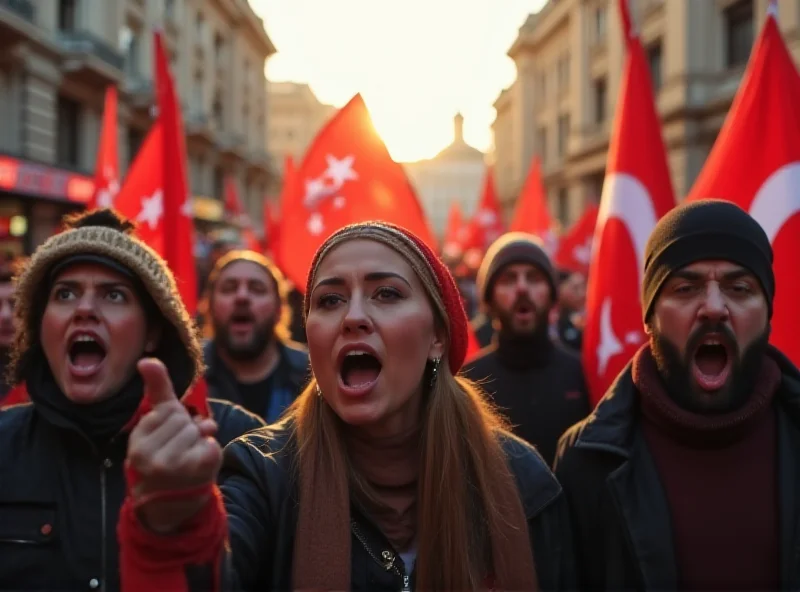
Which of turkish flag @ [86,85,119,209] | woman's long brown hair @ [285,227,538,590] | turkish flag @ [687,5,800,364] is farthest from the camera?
turkish flag @ [86,85,119,209]

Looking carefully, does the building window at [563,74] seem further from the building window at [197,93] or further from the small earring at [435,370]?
the small earring at [435,370]

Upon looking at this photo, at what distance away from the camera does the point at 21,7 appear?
1661 centimetres

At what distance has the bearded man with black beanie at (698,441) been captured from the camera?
2.05 meters

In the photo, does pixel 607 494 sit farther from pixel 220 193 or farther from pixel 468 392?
pixel 220 193

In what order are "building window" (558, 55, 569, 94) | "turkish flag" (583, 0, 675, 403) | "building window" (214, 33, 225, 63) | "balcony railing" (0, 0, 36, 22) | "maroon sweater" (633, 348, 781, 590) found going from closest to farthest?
"maroon sweater" (633, 348, 781, 590) < "turkish flag" (583, 0, 675, 403) < "balcony railing" (0, 0, 36, 22) < "building window" (214, 33, 225, 63) < "building window" (558, 55, 569, 94)

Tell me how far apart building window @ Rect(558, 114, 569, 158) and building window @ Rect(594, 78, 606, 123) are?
623 cm

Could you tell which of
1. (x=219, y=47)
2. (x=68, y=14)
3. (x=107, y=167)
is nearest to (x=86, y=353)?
(x=107, y=167)

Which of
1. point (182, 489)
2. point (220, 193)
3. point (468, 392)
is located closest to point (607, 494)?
point (468, 392)

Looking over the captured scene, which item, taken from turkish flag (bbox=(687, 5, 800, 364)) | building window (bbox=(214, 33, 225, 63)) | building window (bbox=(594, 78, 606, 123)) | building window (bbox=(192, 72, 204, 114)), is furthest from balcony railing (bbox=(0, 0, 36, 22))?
building window (bbox=(594, 78, 606, 123))

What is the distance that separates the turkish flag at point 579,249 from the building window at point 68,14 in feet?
52.2

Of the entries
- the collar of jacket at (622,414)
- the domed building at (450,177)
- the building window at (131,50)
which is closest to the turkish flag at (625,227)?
the collar of jacket at (622,414)

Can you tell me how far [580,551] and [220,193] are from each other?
36.1 meters

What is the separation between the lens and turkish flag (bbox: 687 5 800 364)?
3.14 metres

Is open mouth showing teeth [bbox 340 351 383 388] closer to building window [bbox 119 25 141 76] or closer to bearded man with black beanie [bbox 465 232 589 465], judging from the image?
bearded man with black beanie [bbox 465 232 589 465]
